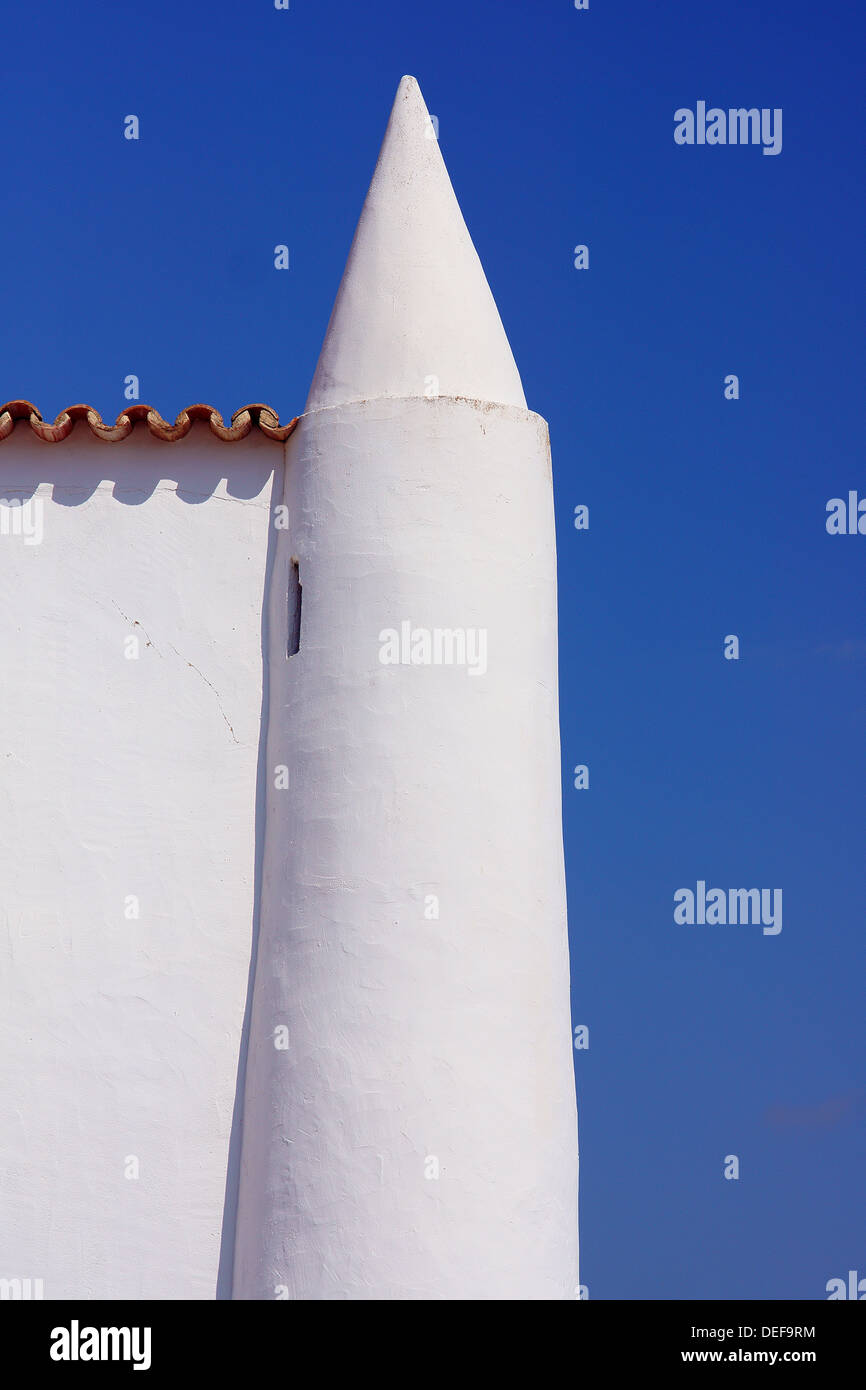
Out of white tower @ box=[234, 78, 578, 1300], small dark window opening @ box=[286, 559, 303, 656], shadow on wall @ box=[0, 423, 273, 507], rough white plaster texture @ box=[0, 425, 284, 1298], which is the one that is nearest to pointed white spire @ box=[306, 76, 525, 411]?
white tower @ box=[234, 78, 578, 1300]

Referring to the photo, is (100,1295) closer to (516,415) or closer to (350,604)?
(350,604)

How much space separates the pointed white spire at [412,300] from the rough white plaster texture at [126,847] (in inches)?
29.5

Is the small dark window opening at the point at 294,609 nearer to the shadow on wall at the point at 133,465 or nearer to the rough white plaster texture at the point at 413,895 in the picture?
the rough white plaster texture at the point at 413,895

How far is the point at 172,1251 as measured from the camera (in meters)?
8.88

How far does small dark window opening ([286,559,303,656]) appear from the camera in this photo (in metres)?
9.56

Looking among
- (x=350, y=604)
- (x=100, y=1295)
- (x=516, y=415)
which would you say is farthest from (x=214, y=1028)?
(x=516, y=415)

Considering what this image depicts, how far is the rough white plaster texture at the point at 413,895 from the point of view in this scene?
856 centimetres

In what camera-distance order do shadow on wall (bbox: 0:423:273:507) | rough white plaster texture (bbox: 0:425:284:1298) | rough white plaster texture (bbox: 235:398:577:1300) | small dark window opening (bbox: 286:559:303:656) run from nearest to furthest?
rough white plaster texture (bbox: 235:398:577:1300)
rough white plaster texture (bbox: 0:425:284:1298)
small dark window opening (bbox: 286:559:303:656)
shadow on wall (bbox: 0:423:273:507)

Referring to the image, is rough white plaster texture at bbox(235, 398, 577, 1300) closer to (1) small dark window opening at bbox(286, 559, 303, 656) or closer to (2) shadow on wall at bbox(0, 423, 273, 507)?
(1) small dark window opening at bbox(286, 559, 303, 656)

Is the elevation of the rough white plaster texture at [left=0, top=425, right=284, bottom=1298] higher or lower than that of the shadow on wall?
lower

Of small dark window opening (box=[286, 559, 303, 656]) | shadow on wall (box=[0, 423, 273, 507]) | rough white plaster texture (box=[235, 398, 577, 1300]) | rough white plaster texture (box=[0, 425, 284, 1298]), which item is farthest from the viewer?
shadow on wall (box=[0, 423, 273, 507])

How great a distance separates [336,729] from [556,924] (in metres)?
1.53

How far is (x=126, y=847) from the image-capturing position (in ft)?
30.7

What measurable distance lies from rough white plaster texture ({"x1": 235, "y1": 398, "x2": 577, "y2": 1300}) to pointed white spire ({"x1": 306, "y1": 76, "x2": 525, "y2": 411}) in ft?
0.97
